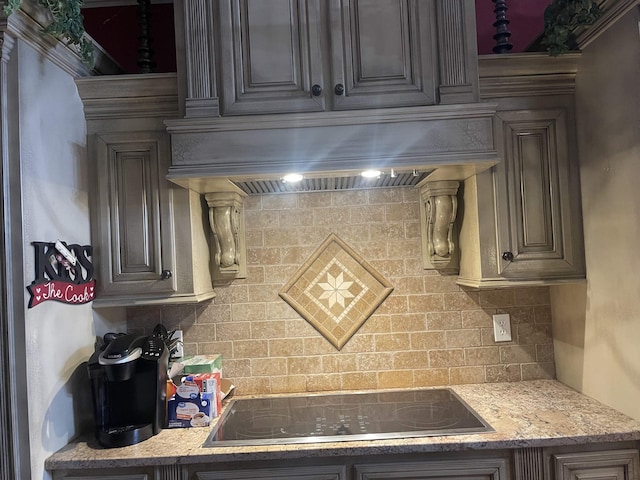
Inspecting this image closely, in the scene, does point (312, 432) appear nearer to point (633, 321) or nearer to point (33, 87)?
point (633, 321)

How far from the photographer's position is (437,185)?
1909 mm

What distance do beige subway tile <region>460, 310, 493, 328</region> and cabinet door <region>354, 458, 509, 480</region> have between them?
26.5 inches

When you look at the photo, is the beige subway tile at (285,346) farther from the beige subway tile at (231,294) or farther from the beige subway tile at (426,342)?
the beige subway tile at (426,342)

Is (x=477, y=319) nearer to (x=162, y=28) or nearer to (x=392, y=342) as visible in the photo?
(x=392, y=342)

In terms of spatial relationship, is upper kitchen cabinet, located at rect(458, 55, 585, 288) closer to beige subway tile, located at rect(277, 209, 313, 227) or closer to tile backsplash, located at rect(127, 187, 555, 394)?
tile backsplash, located at rect(127, 187, 555, 394)

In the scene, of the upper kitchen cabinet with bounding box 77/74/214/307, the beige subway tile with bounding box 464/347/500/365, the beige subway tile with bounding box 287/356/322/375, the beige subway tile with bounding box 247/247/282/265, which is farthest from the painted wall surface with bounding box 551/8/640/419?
the upper kitchen cabinet with bounding box 77/74/214/307

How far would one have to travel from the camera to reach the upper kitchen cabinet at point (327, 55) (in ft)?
5.42

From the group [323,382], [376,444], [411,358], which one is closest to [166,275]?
[323,382]

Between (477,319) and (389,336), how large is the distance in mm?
396

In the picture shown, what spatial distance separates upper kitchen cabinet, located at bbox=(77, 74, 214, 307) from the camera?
177cm

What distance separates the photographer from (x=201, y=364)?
184 cm

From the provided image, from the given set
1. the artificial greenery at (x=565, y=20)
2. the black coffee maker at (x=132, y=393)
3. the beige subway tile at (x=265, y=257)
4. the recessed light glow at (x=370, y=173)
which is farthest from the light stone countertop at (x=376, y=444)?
the artificial greenery at (x=565, y=20)

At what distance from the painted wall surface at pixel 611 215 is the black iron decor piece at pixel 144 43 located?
165 centimetres

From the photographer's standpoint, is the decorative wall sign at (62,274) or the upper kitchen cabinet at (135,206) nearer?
the decorative wall sign at (62,274)
